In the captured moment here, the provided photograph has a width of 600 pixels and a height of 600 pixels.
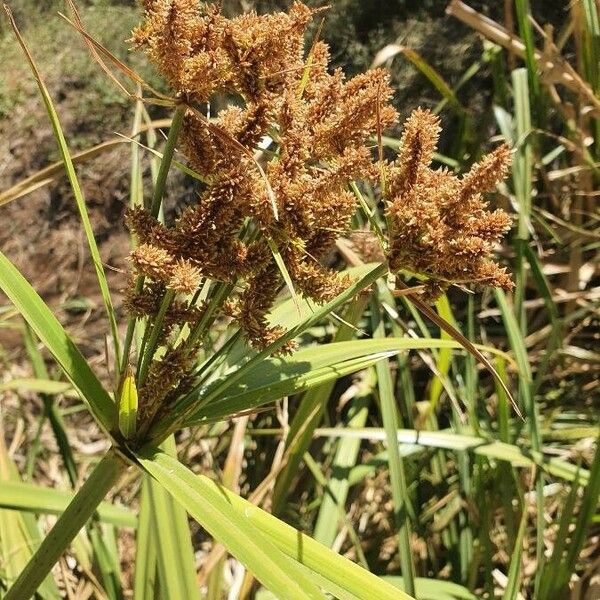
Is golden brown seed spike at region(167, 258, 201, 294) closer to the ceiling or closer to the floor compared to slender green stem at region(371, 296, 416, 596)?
closer to the ceiling

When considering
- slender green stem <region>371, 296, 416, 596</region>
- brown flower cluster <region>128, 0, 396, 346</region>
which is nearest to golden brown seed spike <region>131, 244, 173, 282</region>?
brown flower cluster <region>128, 0, 396, 346</region>

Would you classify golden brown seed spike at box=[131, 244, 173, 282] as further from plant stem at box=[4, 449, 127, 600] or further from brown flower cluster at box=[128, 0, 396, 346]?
plant stem at box=[4, 449, 127, 600]

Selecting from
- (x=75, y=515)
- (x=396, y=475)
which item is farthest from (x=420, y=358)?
(x=75, y=515)

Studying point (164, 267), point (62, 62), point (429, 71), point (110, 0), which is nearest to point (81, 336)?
point (62, 62)

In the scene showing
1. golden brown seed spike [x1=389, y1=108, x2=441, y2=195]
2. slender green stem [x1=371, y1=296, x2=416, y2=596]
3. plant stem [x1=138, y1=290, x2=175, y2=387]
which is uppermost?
golden brown seed spike [x1=389, y1=108, x2=441, y2=195]

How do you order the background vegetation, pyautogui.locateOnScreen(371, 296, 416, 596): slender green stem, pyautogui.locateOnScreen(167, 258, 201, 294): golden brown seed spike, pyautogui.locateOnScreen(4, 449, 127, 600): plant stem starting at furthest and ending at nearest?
the background vegetation
pyautogui.locateOnScreen(371, 296, 416, 596): slender green stem
pyautogui.locateOnScreen(4, 449, 127, 600): plant stem
pyautogui.locateOnScreen(167, 258, 201, 294): golden brown seed spike

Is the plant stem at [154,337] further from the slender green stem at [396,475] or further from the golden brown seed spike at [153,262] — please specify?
the slender green stem at [396,475]
